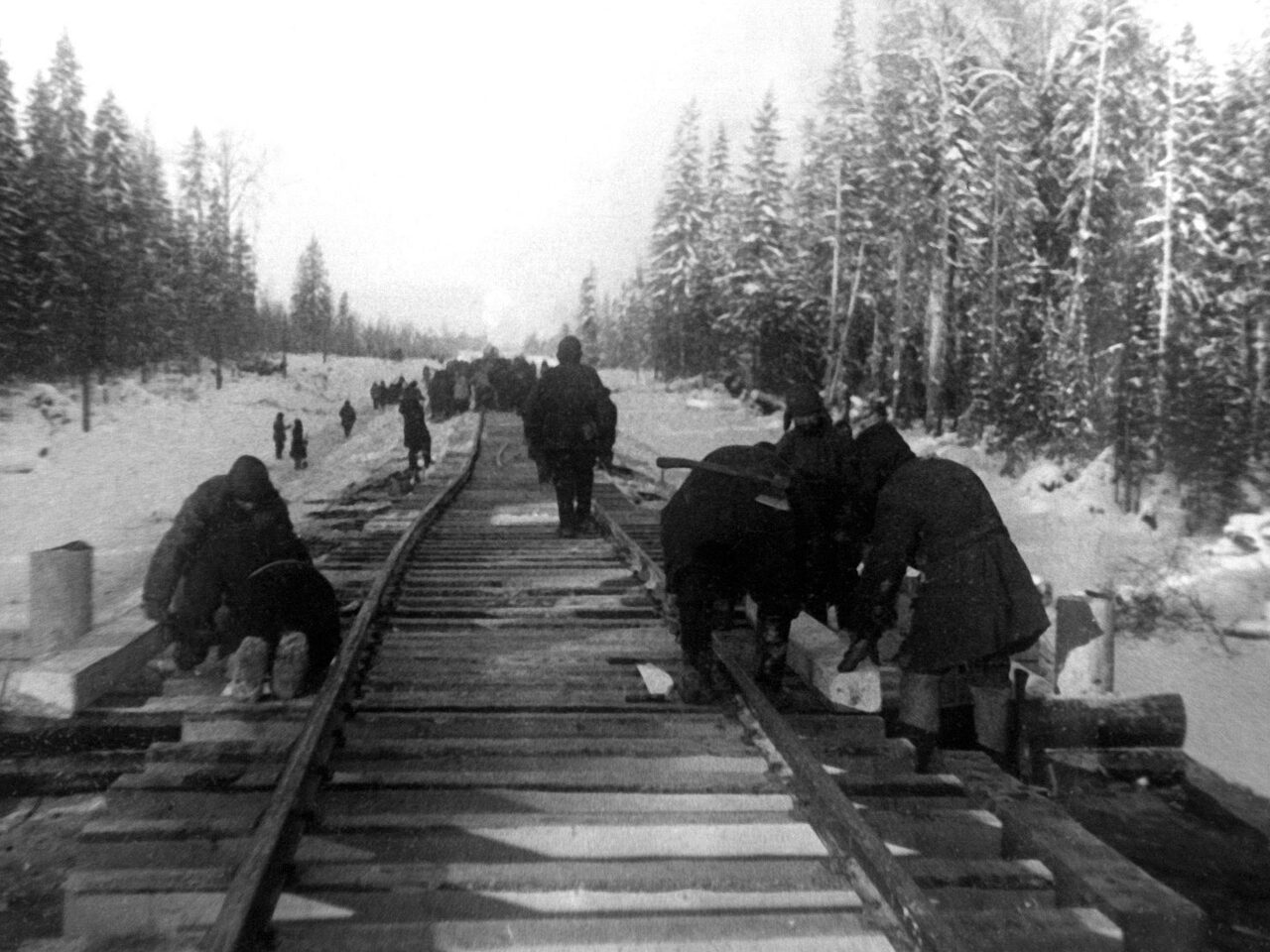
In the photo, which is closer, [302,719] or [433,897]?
[433,897]

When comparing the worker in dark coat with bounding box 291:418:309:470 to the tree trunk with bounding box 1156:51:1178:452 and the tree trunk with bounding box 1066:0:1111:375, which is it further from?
the tree trunk with bounding box 1156:51:1178:452

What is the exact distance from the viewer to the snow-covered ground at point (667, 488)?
1173 centimetres

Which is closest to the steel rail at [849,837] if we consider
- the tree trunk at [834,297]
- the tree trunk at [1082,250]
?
the tree trunk at [1082,250]

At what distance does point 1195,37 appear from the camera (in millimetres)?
19828

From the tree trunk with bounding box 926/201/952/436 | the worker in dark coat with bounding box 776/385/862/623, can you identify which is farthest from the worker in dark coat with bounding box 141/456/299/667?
the tree trunk with bounding box 926/201/952/436

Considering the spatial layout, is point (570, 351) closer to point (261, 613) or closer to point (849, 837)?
point (261, 613)

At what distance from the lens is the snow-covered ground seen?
38.5 ft

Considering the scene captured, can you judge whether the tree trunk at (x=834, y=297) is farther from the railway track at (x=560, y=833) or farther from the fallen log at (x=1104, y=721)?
the railway track at (x=560, y=833)

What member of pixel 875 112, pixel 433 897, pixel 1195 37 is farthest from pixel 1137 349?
pixel 433 897

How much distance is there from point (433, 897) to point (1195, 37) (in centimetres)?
2159

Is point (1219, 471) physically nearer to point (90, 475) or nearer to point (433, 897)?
point (433, 897)

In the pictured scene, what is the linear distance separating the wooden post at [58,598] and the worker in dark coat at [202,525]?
81.8 inches

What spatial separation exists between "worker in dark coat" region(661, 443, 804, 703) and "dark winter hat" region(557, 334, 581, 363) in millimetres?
4474

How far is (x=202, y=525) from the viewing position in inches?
233
